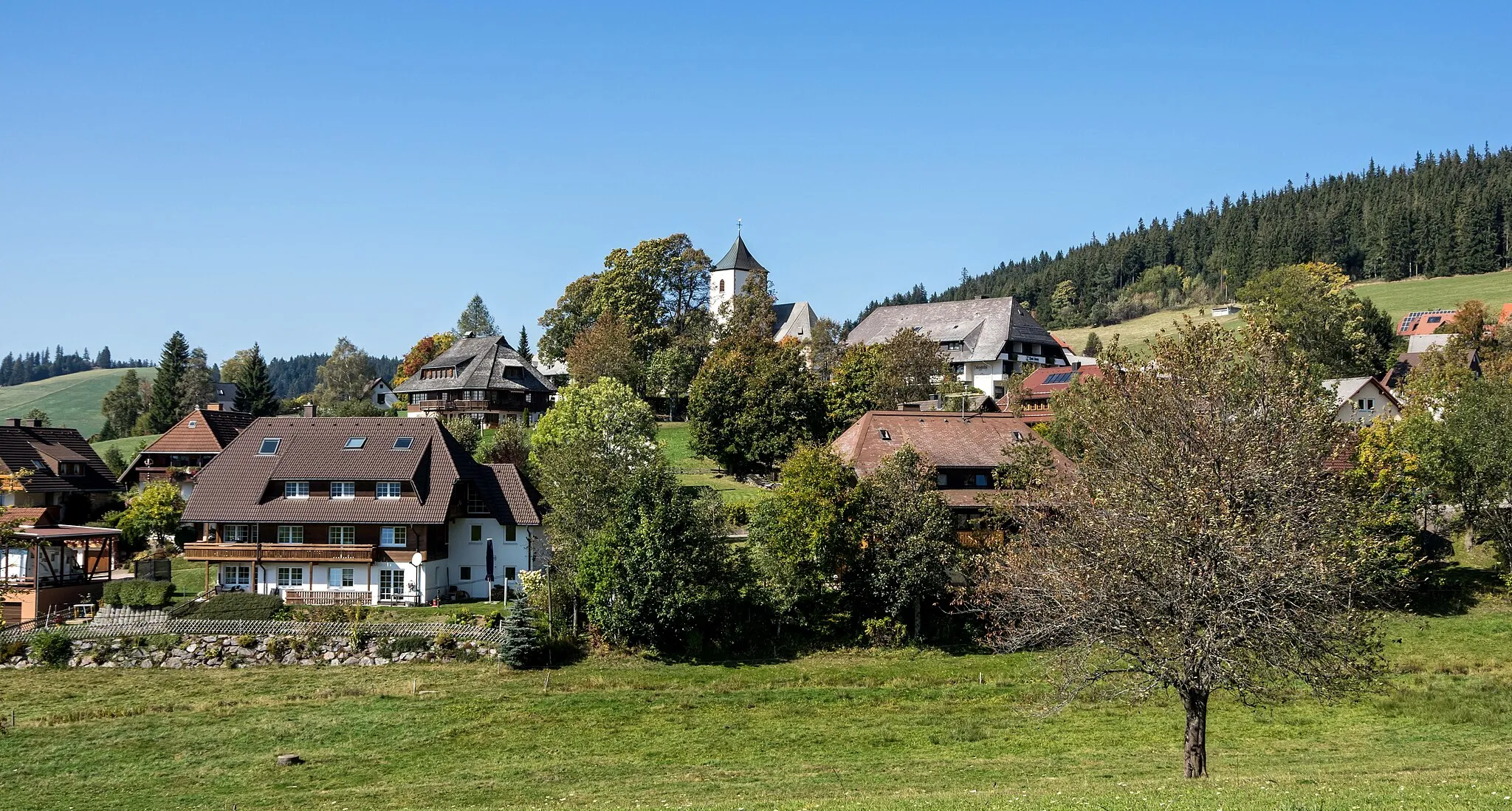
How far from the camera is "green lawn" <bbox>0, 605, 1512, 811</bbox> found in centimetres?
2338

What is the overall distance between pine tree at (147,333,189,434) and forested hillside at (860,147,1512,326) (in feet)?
403

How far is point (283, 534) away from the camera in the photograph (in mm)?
50906

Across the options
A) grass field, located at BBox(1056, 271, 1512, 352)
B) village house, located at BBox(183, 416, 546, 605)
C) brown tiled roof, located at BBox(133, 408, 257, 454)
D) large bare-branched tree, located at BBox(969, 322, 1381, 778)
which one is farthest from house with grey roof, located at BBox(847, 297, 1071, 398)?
large bare-branched tree, located at BBox(969, 322, 1381, 778)

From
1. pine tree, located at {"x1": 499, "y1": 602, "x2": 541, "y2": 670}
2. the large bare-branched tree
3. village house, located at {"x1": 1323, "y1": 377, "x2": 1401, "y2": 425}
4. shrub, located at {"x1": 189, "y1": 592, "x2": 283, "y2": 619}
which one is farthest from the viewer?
village house, located at {"x1": 1323, "y1": 377, "x2": 1401, "y2": 425}

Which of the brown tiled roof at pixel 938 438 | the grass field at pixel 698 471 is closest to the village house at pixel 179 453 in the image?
the grass field at pixel 698 471

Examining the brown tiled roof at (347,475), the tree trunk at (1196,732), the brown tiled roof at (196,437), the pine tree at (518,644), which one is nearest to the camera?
the tree trunk at (1196,732)

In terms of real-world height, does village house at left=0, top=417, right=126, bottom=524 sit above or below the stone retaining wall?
above

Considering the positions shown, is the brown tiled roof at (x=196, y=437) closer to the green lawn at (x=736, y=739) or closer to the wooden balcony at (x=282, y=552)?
the wooden balcony at (x=282, y=552)

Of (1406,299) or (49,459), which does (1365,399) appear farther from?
(1406,299)

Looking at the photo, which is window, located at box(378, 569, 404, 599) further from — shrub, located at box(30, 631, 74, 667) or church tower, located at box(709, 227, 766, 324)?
church tower, located at box(709, 227, 766, 324)

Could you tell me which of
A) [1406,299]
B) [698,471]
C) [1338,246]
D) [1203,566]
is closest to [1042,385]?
[698,471]

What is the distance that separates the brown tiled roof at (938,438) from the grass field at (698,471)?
234 inches

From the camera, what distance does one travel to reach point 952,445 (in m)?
54.4

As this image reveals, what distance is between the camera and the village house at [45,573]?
47406 millimetres
